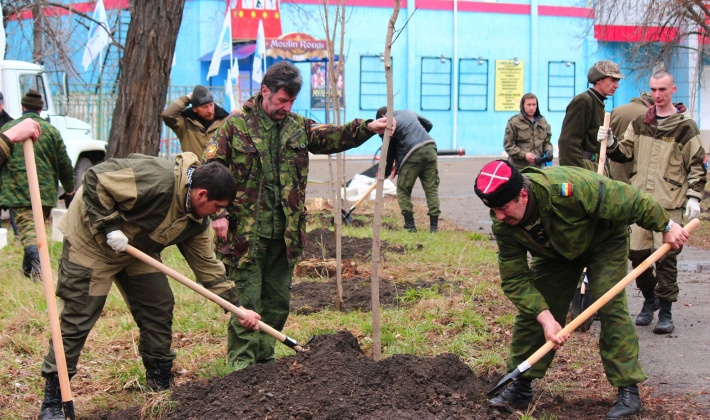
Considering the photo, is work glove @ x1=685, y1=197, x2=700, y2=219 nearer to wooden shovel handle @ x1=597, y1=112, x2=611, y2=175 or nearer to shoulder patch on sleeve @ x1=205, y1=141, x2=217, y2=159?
wooden shovel handle @ x1=597, y1=112, x2=611, y2=175

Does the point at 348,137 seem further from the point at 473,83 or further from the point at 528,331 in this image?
the point at 473,83

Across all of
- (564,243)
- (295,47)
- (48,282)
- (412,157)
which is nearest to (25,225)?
(48,282)

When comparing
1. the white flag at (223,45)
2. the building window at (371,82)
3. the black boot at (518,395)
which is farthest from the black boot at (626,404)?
the building window at (371,82)

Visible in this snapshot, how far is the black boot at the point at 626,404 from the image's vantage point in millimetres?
4055

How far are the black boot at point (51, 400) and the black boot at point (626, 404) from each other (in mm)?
2936

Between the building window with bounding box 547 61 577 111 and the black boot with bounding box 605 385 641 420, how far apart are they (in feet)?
89.7

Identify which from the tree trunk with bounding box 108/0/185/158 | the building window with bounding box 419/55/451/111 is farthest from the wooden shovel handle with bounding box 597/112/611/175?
the building window with bounding box 419/55/451/111

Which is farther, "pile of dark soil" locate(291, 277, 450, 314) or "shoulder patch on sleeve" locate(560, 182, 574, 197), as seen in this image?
"pile of dark soil" locate(291, 277, 450, 314)

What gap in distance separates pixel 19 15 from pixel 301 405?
50.9ft

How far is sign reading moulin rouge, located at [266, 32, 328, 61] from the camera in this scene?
2181 cm

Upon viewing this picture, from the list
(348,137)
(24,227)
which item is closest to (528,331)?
(348,137)

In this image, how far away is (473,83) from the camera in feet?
96.2

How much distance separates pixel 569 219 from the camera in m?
4.02

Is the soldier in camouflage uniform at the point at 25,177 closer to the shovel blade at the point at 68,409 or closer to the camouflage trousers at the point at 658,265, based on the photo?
the shovel blade at the point at 68,409
